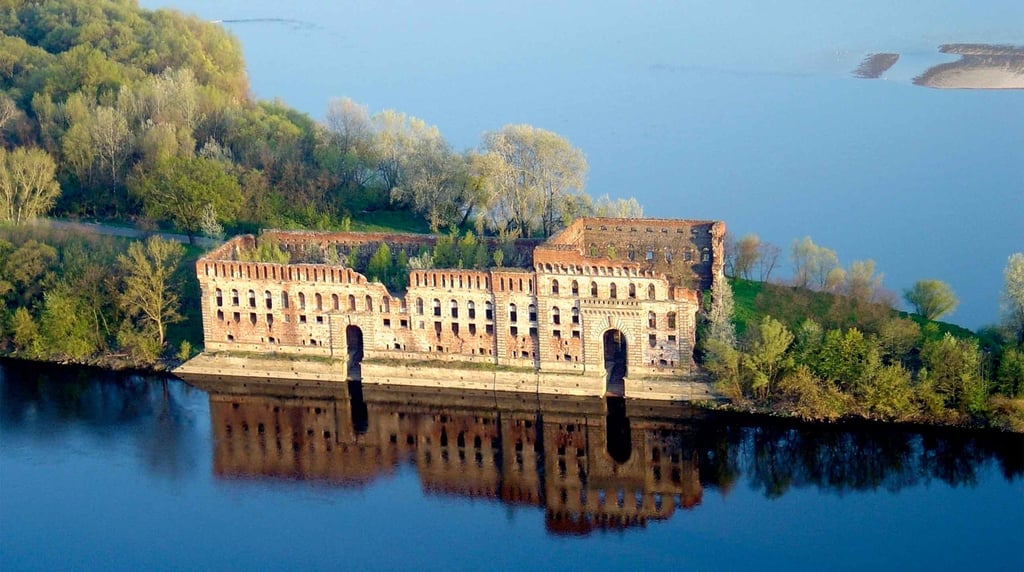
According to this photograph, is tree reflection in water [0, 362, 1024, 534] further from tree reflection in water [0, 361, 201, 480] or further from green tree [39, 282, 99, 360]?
green tree [39, 282, 99, 360]

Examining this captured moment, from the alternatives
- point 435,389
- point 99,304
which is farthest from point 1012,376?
point 99,304

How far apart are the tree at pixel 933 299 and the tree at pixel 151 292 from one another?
35.7 meters

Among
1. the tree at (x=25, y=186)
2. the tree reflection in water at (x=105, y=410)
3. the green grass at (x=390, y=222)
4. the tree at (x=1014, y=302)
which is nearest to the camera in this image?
the tree reflection in water at (x=105, y=410)

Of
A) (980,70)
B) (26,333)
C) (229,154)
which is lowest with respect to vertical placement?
(26,333)

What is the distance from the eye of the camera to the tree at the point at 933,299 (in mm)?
70812

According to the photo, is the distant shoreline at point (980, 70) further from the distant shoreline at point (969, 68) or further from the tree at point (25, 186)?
the tree at point (25, 186)

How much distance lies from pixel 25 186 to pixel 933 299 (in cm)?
5115

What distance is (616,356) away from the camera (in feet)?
A: 224

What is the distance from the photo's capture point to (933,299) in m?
70.9

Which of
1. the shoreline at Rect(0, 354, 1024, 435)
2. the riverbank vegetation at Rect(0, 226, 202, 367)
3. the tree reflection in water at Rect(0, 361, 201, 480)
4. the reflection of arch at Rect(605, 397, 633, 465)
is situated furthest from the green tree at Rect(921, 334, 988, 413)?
the riverbank vegetation at Rect(0, 226, 202, 367)

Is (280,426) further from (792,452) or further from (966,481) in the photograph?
(966,481)

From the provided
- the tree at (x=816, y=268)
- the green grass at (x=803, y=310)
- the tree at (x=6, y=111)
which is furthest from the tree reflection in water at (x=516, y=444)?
the tree at (x=6, y=111)

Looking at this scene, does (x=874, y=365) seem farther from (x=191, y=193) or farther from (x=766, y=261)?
(x=191, y=193)

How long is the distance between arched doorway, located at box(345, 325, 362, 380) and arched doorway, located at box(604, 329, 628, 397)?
11423 millimetres
